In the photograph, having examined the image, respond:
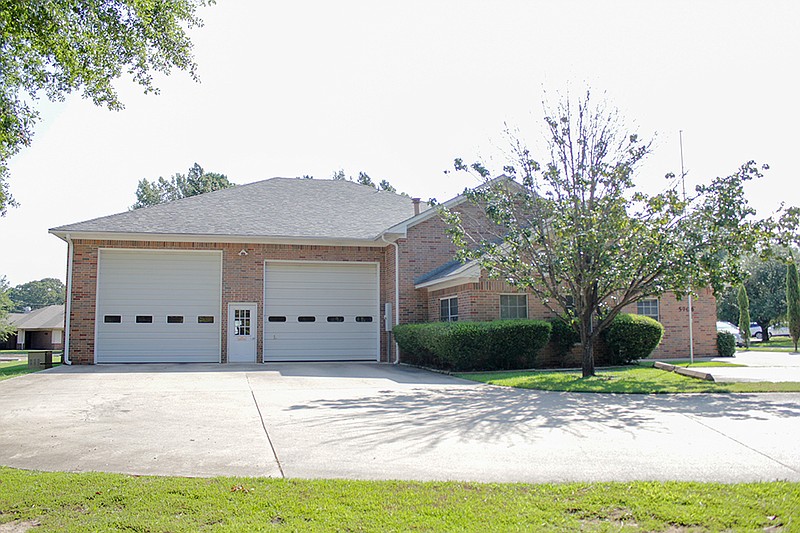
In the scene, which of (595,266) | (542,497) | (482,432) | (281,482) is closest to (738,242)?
(595,266)

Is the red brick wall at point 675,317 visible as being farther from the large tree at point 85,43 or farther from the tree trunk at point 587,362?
the large tree at point 85,43

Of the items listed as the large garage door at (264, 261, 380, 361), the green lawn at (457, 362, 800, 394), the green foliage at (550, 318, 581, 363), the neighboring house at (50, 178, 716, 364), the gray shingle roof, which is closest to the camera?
the green lawn at (457, 362, 800, 394)

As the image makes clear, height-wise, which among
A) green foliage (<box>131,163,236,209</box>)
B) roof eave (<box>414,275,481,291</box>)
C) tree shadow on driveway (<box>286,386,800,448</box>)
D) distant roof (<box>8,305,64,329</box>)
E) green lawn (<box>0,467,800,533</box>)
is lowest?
green lawn (<box>0,467,800,533</box>)

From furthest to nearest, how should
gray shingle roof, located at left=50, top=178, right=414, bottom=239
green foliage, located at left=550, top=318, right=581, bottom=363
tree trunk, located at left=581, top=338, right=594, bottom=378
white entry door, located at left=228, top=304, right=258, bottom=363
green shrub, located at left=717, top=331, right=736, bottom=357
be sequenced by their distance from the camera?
green shrub, located at left=717, top=331, right=736, bottom=357
white entry door, located at left=228, top=304, right=258, bottom=363
gray shingle roof, located at left=50, top=178, right=414, bottom=239
green foliage, located at left=550, top=318, right=581, bottom=363
tree trunk, located at left=581, top=338, right=594, bottom=378

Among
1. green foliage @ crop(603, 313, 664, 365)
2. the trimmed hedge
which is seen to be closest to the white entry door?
the trimmed hedge

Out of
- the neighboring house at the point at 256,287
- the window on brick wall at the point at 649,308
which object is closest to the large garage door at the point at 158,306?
the neighboring house at the point at 256,287

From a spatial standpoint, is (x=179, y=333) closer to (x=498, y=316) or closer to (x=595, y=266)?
(x=498, y=316)

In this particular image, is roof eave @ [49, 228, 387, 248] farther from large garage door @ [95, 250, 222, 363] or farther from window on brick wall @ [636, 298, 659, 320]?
Answer: window on brick wall @ [636, 298, 659, 320]

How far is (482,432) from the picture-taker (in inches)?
322

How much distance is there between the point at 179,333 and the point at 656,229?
14.0m

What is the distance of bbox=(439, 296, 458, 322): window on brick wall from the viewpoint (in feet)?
61.5

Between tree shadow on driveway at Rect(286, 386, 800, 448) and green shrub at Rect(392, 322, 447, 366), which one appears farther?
green shrub at Rect(392, 322, 447, 366)

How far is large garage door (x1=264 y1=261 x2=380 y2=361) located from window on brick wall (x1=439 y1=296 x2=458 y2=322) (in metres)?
2.95

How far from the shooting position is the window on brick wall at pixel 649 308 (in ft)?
66.6
